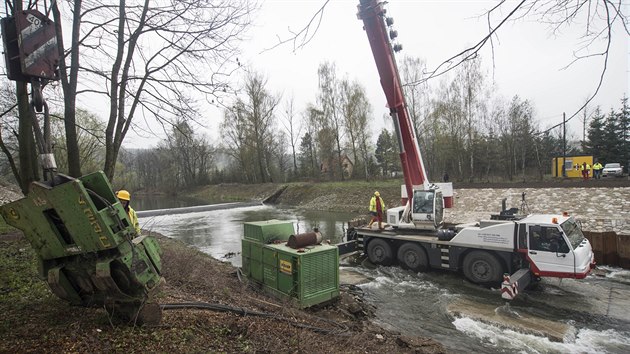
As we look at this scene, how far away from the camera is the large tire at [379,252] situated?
12508 millimetres

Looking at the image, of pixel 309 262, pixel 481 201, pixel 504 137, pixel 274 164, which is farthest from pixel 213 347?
pixel 274 164

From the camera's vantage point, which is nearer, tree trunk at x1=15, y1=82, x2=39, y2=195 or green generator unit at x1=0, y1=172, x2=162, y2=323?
green generator unit at x1=0, y1=172, x2=162, y2=323

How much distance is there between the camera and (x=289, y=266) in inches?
300

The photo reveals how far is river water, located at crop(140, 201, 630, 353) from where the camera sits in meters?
7.08

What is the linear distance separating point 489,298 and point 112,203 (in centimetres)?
925

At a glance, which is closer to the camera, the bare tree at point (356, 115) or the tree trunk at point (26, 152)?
the tree trunk at point (26, 152)

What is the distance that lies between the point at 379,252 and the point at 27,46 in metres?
11.3

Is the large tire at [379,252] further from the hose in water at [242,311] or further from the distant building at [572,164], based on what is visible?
the distant building at [572,164]

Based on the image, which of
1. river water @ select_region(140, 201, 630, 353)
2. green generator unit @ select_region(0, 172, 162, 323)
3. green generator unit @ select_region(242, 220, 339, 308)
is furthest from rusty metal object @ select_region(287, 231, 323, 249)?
green generator unit @ select_region(0, 172, 162, 323)

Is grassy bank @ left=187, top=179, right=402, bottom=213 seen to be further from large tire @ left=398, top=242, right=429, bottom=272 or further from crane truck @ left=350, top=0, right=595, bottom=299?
large tire @ left=398, top=242, right=429, bottom=272

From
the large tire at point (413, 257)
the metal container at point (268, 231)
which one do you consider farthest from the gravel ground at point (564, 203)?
the metal container at point (268, 231)

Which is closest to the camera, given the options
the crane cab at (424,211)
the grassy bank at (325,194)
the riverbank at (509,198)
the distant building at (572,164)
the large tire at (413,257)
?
the large tire at (413,257)

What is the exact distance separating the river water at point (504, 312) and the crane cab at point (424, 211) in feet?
5.06

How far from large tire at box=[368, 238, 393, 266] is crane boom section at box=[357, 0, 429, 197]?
1939 millimetres
